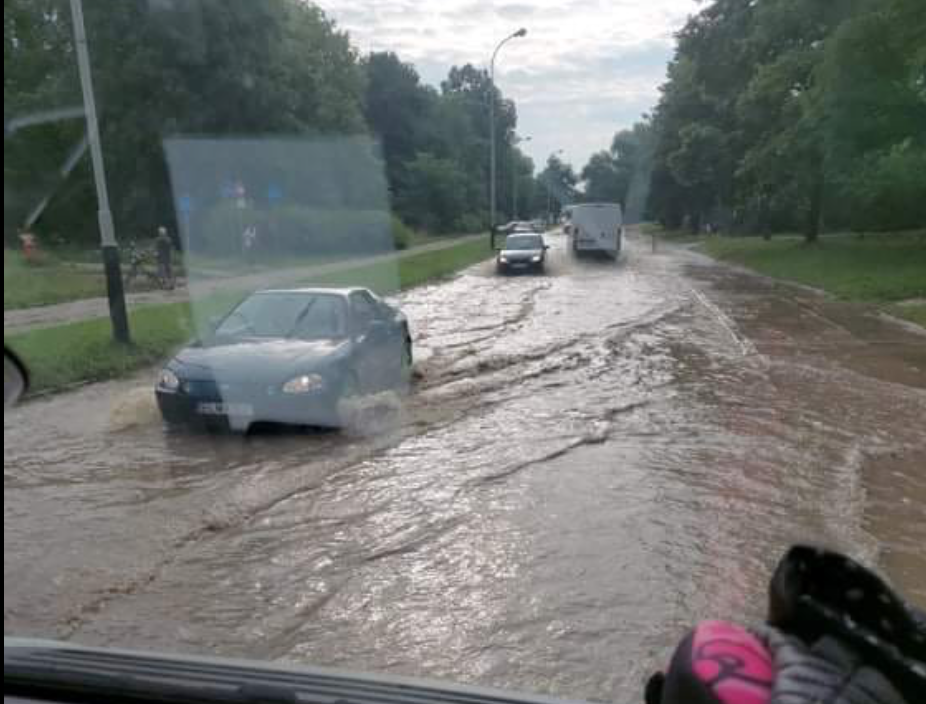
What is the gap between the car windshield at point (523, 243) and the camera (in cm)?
3409

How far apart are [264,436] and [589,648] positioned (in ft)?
16.0

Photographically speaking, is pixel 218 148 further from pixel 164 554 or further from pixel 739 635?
pixel 739 635

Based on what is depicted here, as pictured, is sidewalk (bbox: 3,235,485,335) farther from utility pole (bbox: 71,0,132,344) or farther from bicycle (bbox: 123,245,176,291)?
utility pole (bbox: 71,0,132,344)

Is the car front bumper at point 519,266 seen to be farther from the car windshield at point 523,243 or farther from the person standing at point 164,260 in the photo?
the person standing at point 164,260

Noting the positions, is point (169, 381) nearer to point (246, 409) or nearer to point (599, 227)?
point (246, 409)

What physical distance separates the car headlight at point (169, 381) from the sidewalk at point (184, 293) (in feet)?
4.04

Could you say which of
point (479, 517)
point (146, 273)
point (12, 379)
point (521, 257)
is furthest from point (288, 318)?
point (521, 257)

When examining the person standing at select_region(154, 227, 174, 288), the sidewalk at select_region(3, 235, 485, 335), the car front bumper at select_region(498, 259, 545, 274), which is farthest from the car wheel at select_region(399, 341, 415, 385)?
A: the car front bumper at select_region(498, 259, 545, 274)

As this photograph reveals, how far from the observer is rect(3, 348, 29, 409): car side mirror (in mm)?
2256

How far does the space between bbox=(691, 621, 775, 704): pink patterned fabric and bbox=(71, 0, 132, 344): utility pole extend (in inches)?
477

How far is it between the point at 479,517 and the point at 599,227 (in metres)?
36.6

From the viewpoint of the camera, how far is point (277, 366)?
8.37 meters

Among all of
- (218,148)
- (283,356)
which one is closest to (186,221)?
(218,148)

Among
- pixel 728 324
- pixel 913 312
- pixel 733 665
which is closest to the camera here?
pixel 733 665
